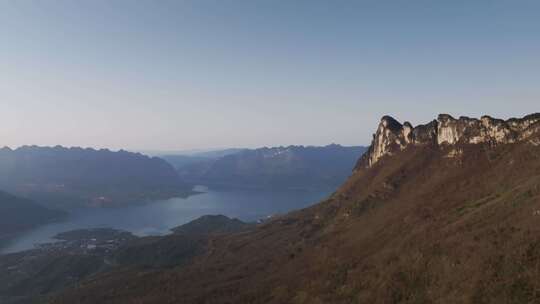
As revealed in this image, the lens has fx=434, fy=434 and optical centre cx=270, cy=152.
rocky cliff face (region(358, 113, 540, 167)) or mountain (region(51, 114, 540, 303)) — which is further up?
rocky cliff face (region(358, 113, 540, 167))

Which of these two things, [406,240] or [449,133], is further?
[449,133]

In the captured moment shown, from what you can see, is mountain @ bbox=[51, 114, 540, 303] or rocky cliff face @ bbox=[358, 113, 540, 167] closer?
mountain @ bbox=[51, 114, 540, 303]

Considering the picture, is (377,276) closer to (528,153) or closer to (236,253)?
(528,153)

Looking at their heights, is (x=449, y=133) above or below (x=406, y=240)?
above
